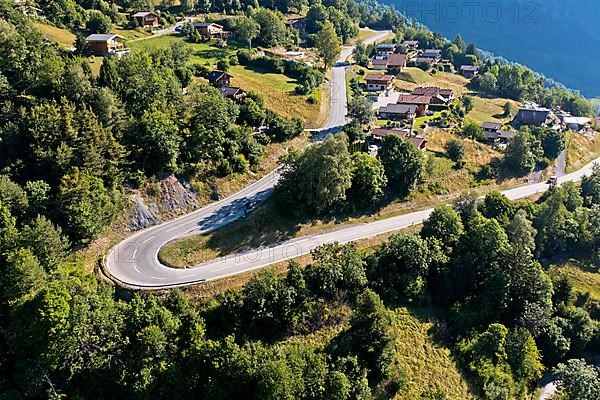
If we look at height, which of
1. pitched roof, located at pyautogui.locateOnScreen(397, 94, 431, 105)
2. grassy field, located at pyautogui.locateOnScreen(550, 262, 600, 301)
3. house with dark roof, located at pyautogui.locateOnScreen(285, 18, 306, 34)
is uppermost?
house with dark roof, located at pyautogui.locateOnScreen(285, 18, 306, 34)

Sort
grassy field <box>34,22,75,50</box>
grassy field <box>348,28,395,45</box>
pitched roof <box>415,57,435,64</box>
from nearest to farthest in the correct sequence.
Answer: grassy field <box>34,22,75,50</box>, pitched roof <box>415,57,435,64</box>, grassy field <box>348,28,395,45</box>

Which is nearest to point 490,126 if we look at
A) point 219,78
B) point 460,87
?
point 460,87

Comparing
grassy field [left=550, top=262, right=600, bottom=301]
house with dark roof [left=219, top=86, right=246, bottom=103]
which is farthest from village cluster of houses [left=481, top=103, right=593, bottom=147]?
house with dark roof [left=219, top=86, right=246, bottom=103]

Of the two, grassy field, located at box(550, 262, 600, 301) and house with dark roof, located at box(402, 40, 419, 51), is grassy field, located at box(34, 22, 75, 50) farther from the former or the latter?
house with dark roof, located at box(402, 40, 419, 51)

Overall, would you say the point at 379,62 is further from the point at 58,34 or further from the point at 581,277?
the point at 58,34

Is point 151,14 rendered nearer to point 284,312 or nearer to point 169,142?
point 169,142

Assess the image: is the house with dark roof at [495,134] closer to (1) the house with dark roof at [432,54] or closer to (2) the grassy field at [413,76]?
(2) the grassy field at [413,76]

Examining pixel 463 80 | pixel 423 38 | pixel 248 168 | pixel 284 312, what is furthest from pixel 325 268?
pixel 423 38
